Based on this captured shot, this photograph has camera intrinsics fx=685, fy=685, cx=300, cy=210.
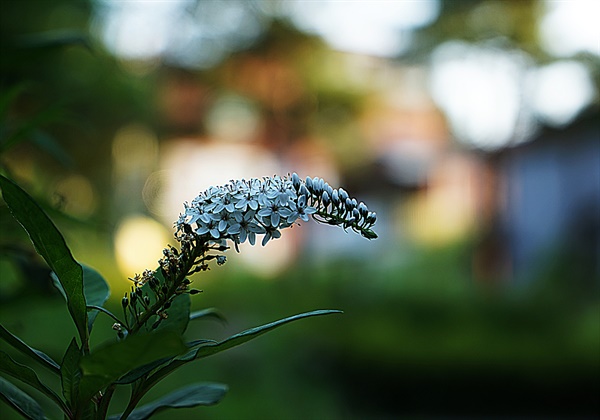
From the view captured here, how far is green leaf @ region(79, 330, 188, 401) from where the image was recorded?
40 cm

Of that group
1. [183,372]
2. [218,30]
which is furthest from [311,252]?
[183,372]

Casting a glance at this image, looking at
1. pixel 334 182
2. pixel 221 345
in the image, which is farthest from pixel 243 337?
pixel 334 182

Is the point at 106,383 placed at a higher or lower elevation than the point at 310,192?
lower

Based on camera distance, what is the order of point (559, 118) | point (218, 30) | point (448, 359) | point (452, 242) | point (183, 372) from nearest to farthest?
point (183, 372) < point (448, 359) < point (559, 118) < point (452, 242) < point (218, 30)

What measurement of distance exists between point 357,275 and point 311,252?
1.92 metres

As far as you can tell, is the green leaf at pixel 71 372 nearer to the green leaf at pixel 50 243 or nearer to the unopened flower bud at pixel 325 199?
the green leaf at pixel 50 243

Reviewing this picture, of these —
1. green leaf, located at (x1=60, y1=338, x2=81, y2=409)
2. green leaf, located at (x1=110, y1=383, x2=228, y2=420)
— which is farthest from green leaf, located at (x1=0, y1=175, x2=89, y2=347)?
green leaf, located at (x1=110, y1=383, x2=228, y2=420)

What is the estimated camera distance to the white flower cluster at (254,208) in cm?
51

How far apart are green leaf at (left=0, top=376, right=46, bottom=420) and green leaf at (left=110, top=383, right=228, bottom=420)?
6cm

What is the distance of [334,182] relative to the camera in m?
10.3

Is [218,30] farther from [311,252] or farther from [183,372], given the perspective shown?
[183,372]

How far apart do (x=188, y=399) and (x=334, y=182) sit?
32.0 ft

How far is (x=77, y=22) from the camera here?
3115mm

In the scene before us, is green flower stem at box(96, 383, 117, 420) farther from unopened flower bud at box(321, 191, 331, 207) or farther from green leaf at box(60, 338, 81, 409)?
unopened flower bud at box(321, 191, 331, 207)
